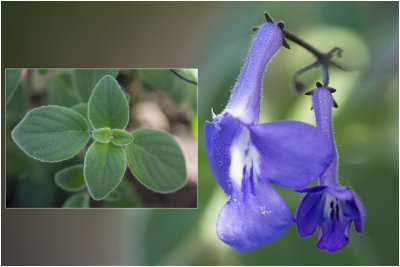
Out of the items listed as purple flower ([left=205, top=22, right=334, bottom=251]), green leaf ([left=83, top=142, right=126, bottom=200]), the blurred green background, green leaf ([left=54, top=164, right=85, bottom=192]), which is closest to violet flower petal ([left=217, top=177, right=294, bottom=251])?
purple flower ([left=205, top=22, right=334, bottom=251])

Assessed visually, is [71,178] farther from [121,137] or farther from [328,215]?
[328,215]

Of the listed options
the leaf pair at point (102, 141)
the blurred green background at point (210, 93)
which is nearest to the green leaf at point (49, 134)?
the leaf pair at point (102, 141)

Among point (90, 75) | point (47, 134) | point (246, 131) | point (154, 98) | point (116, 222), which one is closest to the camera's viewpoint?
point (246, 131)

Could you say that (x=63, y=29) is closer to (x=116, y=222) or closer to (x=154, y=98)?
(x=154, y=98)

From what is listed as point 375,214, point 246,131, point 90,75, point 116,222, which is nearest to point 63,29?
point 90,75

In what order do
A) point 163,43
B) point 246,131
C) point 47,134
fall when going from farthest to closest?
point 163,43, point 47,134, point 246,131

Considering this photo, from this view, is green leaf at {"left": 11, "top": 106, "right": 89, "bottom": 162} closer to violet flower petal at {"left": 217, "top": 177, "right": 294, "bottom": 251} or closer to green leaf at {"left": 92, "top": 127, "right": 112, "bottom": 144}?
green leaf at {"left": 92, "top": 127, "right": 112, "bottom": 144}
